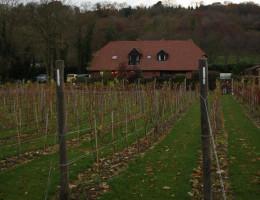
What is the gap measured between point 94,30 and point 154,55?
17.4 metres

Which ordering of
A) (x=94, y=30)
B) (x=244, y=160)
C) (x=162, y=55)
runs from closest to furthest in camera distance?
(x=244, y=160) → (x=162, y=55) → (x=94, y=30)

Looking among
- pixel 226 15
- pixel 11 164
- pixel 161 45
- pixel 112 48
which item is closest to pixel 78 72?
pixel 112 48

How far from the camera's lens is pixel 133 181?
18.1 ft

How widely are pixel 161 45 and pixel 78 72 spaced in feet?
41.8

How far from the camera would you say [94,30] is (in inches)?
2137

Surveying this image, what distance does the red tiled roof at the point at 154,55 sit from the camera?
1542 inches

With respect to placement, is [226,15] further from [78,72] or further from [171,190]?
[171,190]

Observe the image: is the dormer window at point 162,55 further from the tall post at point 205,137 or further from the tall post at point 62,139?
the tall post at point 205,137

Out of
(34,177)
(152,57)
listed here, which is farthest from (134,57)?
(34,177)

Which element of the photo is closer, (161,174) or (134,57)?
(161,174)

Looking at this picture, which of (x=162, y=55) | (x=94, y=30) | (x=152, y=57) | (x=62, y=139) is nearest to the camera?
(x=62, y=139)

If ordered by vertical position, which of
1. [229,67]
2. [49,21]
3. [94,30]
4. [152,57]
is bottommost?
[229,67]

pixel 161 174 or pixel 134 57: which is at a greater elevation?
pixel 134 57

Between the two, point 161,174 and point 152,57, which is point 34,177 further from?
point 152,57
